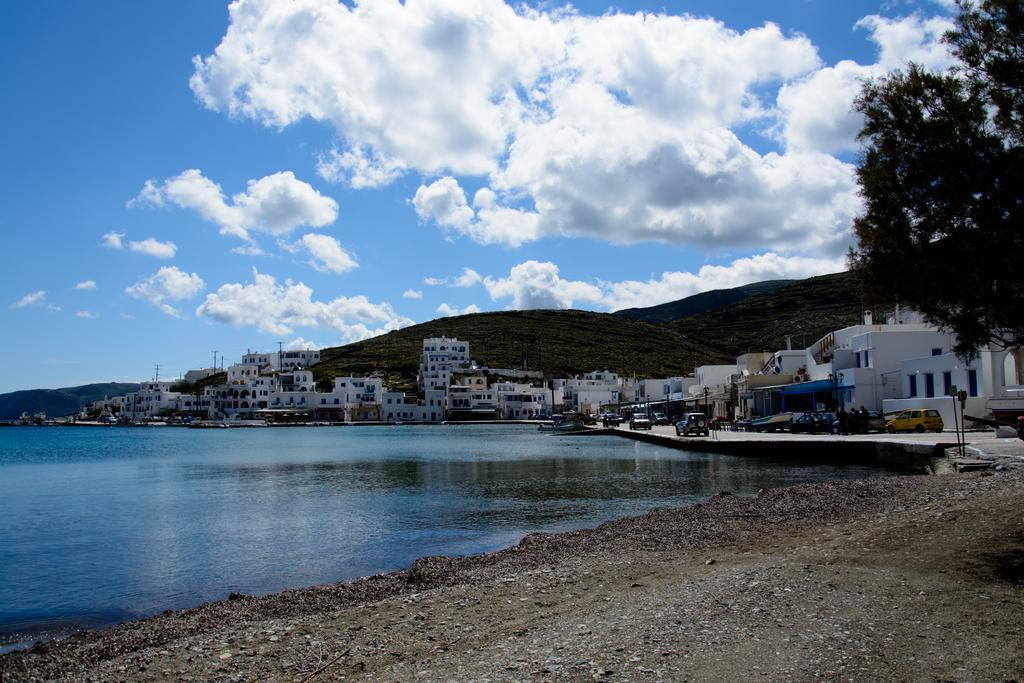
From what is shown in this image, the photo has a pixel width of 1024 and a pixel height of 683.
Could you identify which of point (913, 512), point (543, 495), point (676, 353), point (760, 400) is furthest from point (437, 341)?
point (913, 512)

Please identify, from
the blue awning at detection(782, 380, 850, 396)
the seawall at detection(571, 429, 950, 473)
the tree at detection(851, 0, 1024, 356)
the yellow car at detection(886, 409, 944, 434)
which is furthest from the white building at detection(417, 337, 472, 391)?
the tree at detection(851, 0, 1024, 356)

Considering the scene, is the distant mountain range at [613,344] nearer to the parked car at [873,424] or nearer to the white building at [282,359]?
the white building at [282,359]

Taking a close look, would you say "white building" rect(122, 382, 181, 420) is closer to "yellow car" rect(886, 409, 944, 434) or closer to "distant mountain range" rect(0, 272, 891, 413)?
"distant mountain range" rect(0, 272, 891, 413)

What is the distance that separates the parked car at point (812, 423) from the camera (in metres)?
43.4

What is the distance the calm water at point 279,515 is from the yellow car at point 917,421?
8.98 meters

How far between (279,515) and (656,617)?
60.4ft

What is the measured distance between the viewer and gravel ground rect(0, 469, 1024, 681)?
6.98 m

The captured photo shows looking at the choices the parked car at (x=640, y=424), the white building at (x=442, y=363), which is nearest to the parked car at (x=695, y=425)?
the parked car at (x=640, y=424)

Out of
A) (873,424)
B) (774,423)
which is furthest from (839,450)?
(774,423)

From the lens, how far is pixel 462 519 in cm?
2188

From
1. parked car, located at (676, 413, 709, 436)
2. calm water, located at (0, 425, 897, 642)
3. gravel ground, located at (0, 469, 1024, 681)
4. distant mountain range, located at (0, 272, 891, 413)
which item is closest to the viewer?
gravel ground, located at (0, 469, 1024, 681)

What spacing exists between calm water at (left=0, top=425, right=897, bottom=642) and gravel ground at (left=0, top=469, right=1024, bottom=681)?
2.78m

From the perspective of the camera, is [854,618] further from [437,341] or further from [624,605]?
[437,341]

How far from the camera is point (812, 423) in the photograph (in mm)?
44344
